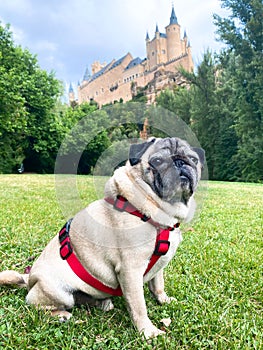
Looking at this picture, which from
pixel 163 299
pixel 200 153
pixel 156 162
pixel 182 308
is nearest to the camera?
pixel 156 162

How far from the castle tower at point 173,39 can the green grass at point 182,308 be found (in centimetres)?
8617

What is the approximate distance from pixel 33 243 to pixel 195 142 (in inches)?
102

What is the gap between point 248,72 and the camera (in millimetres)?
23953

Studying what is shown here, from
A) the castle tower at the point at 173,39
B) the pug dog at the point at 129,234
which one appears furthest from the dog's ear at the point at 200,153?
the castle tower at the point at 173,39

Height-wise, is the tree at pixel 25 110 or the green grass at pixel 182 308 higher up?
the tree at pixel 25 110

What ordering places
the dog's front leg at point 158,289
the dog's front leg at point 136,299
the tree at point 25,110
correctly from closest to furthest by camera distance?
1. the dog's front leg at point 136,299
2. the dog's front leg at point 158,289
3. the tree at point 25,110

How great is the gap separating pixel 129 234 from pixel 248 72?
2569 centimetres

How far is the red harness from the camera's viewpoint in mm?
1899

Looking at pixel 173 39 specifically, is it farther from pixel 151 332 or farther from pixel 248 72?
pixel 151 332

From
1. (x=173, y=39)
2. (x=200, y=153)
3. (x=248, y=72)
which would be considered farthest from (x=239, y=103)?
(x=173, y=39)

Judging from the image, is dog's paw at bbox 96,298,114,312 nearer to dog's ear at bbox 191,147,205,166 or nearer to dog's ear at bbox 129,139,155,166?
dog's ear at bbox 129,139,155,166

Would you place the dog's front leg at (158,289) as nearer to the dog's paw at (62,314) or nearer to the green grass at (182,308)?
the green grass at (182,308)

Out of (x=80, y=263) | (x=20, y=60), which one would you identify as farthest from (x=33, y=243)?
(x=20, y=60)

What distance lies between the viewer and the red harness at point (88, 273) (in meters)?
1.90
